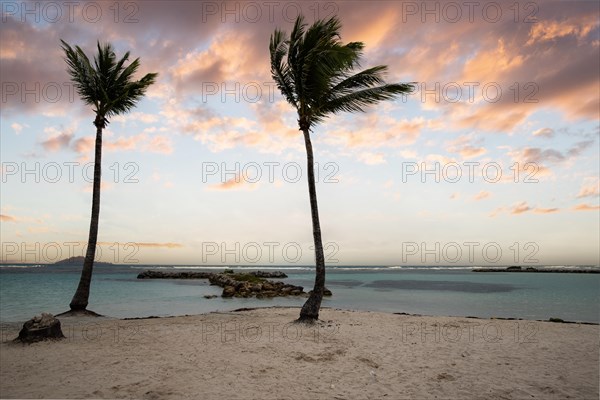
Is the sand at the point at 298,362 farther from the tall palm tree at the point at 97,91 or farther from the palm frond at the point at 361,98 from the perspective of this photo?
the palm frond at the point at 361,98

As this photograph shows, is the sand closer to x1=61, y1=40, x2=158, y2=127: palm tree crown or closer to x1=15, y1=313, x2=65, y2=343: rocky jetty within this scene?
x1=15, y1=313, x2=65, y2=343: rocky jetty

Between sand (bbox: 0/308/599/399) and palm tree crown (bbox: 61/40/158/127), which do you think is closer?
sand (bbox: 0/308/599/399)

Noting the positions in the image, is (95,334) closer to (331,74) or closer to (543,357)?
(331,74)

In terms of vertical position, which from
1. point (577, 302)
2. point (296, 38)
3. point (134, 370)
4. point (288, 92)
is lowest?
point (577, 302)

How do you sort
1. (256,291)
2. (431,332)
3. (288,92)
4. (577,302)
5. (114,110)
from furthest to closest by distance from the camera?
(256,291) < (577,302) < (114,110) < (288,92) < (431,332)

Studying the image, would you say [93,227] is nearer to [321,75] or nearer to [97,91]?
[97,91]

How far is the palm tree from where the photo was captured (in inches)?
503

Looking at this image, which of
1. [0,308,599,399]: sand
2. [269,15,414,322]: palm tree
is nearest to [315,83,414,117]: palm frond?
[269,15,414,322]: palm tree

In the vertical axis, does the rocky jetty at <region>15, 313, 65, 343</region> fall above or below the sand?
above

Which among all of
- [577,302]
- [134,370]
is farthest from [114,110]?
[577,302]

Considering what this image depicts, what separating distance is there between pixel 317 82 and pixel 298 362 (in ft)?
33.3

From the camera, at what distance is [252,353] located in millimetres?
9164

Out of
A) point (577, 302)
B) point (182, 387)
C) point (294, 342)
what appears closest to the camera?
point (182, 387)

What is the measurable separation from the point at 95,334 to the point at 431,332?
1198 cm
